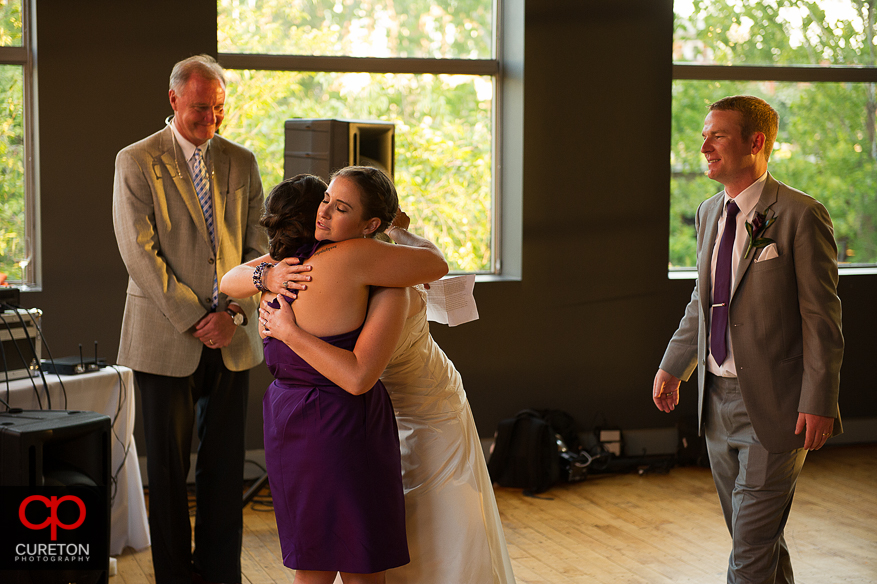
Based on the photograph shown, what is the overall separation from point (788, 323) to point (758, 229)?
281 mm

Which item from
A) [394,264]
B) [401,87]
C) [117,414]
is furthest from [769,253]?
[401,87]

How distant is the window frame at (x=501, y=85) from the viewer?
506 cm

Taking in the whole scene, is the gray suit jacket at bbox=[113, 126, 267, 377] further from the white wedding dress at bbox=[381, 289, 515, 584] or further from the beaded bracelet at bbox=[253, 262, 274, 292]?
the white wedding dress at bbox=[381, 289, 515, 584]

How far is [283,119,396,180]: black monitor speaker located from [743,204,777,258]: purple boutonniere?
5.52ft

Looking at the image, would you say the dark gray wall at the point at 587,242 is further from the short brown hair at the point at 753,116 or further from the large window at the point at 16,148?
the short brown hair at the point at 753,116

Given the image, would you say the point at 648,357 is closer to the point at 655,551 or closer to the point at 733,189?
the point at 655,551

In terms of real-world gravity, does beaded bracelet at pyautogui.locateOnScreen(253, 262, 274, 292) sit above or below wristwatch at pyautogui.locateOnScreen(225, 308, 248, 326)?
above

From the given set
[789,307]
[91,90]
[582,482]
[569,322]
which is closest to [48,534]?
[789,307]

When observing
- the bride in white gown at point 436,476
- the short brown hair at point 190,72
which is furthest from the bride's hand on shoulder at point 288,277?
the short brown hair at point 190,72

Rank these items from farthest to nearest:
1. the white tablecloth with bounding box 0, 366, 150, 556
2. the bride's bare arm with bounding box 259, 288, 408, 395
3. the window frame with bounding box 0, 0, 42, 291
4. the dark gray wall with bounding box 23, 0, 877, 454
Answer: the dark gray wall with bounding box 23, 0, 877, 454 → the window frame with bounding box 0, 0, 42, 291 → the white tablecloth with bounding box 0, 366, 150, 556 → the bride's bare arm with bounding box 259, 288, 408, 395

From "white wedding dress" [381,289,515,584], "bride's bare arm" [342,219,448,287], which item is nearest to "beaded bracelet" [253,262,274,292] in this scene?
"bride's bare arm" [342,219,448,287]

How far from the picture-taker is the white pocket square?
241cm

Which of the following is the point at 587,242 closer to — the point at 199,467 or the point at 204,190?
the point at 204,190

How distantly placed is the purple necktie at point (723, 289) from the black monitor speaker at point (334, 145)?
1.58 m
